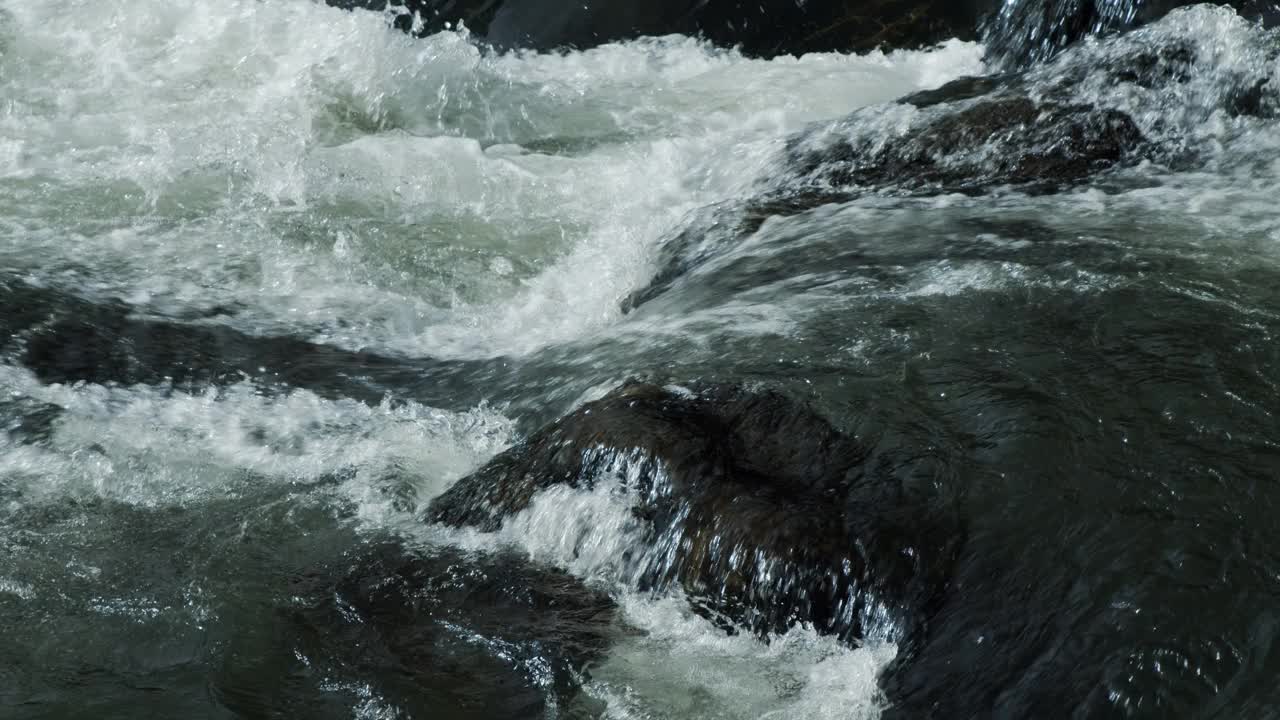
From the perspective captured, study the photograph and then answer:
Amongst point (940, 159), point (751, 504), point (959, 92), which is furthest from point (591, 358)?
point (959, 92)

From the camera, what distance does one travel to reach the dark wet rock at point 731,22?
789cm

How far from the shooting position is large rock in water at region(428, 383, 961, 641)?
9.41 feet

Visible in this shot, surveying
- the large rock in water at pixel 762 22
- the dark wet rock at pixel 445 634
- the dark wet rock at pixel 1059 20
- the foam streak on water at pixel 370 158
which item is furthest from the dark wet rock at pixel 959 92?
the dark wet rock at pixel 445 634

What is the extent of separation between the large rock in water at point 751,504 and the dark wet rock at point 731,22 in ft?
16.4

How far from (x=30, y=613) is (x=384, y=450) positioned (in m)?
1.13

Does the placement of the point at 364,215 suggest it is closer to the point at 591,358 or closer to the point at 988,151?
the point at 591,358

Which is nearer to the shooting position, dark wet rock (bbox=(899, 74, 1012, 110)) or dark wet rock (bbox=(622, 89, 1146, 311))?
dark wet rock (bbox=(622, 89, 1146, 311))

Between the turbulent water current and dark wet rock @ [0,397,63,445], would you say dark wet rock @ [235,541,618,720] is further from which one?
dark wet rock @ [0,397,63,445]

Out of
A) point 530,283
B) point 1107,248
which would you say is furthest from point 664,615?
point 530,283

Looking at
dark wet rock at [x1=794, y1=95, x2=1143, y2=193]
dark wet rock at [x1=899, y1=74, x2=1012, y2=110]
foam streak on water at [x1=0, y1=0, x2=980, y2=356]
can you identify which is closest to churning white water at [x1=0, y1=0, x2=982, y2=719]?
foam streak on water at [x1=0, y1=0, x2=980, y2=356]

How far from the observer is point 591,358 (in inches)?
168

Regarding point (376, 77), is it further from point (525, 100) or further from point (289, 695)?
point (289, 695)

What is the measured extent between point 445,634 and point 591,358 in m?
1.38

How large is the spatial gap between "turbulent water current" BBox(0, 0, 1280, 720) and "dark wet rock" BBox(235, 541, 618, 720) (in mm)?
12
